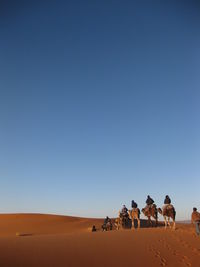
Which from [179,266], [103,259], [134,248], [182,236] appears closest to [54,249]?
[103,259]

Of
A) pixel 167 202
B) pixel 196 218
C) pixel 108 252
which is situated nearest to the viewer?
pixel 108 252

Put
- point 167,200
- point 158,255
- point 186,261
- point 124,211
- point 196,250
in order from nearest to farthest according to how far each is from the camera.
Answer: point 186,261
point 158,255
point 196,250
point 167,200
point 124,211

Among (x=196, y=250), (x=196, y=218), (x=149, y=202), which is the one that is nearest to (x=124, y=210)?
(x=149, y=202)

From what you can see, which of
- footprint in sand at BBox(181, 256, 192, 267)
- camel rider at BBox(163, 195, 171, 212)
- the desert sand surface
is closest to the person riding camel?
camel rider at BBox(163, 195, 171, 212)

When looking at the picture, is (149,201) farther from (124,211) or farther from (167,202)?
(167,202)

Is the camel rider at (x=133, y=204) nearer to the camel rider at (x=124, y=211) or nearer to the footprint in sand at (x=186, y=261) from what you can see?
the camel rider at (x=124, y=211)

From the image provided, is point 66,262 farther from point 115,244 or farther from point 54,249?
point 115,244

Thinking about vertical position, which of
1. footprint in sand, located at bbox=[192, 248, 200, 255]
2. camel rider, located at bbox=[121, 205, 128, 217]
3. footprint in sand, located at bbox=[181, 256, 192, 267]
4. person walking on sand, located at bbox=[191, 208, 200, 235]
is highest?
camel rider, located at bbox=[121, 205, 128, 217]

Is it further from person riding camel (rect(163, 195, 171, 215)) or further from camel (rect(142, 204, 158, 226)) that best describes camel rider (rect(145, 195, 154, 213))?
person riding camel (rect(163, 195, 171, 215))

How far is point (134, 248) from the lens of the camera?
12.5 meters

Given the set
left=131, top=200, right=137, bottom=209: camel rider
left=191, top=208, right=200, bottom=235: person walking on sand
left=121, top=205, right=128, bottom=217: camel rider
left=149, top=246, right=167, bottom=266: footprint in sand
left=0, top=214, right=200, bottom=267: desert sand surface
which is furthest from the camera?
left=121, top=205, right=128, bottom=217: camel rider

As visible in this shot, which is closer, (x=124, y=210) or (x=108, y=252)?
(x=108, y=252)

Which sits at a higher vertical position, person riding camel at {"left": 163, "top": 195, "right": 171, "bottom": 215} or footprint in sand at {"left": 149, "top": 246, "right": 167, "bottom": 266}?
person riding camel at {"left": 163, "top": 195, "right": 171, "bottom": 215}

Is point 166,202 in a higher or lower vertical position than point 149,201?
lower
